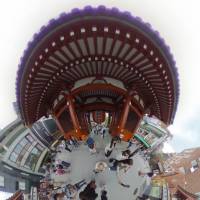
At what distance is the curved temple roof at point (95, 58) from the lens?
325 inches

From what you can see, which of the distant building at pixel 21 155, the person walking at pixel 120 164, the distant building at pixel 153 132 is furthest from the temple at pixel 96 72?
the distant building at pixel 21 155

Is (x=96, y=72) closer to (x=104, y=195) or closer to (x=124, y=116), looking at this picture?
(x=124, y=116)

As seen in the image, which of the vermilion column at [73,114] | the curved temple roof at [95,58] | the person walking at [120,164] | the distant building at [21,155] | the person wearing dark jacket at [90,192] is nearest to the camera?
the curved temple roof at [95,58]

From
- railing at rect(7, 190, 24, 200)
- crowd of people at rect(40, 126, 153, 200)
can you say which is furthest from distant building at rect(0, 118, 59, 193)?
crowd of people at rect(40, 126, 153, 200)

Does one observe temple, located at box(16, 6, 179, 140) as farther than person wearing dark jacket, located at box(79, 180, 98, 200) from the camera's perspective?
No

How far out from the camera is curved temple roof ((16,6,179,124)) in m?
8.25

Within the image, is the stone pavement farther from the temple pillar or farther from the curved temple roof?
the curved temple roof

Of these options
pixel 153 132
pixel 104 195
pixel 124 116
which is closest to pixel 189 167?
pixel 153 132

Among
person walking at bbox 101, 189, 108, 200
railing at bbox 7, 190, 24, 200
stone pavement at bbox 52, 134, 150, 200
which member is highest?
stone pavement at bbox 52, 134, 150, 200

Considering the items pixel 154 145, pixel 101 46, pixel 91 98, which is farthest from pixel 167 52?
pixel 154 145

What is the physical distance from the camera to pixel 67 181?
896 cm

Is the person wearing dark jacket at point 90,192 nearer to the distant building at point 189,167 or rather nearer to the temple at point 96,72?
the temple at point 96,72

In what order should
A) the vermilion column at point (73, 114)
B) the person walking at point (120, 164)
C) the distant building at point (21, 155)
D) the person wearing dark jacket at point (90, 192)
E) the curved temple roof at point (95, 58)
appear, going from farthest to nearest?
the distant building at point (21, 155)
the vermilion column at point (73, 114)
the person walking at point (120, 164)
the person wearing dark jacket at point (90, 192)
the curved temple roof at point (95, 58)

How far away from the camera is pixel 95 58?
9.08m
